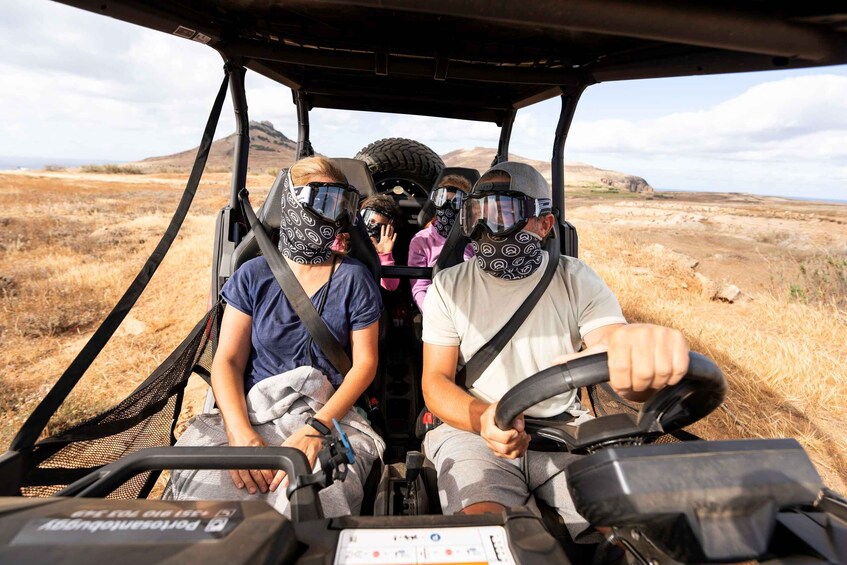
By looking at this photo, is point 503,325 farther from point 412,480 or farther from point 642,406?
Answer: point 642,406

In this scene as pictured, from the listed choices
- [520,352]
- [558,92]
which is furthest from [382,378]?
[558,92]

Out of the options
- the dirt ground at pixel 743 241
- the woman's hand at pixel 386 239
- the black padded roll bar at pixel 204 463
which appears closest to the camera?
the black padded roll bar at pixel 204 463

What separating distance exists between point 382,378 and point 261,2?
2.10 m

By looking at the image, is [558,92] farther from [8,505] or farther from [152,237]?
[152,237]

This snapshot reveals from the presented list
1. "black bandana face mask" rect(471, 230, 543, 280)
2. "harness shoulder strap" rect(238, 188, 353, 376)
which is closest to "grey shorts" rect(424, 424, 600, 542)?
"harness shoulder strap" rect(238, 188, 353, 376)

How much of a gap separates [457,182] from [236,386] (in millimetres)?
2409

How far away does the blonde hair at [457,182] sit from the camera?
389 cm

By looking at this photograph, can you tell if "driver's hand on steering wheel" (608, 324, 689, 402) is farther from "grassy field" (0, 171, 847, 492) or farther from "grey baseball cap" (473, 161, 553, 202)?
"grassy field" (0, 171, 847, 492)

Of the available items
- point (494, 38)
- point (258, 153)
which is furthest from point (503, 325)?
point (258, 153)

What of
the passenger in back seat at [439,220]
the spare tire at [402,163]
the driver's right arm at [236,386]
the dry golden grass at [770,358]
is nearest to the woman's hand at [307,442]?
the driver's right arm at [236,386]

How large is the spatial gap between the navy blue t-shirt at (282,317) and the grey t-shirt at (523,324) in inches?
15.0

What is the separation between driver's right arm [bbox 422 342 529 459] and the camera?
1452 mm

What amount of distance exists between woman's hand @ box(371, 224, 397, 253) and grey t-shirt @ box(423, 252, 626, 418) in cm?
193

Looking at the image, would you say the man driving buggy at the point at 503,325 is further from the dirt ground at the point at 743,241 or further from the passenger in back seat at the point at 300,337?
the dirt ground at the point at 743,241
